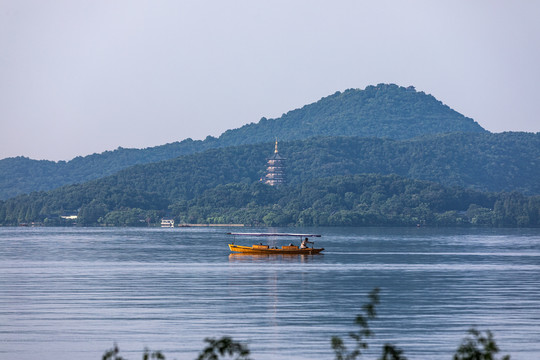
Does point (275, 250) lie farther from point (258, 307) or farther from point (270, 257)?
point (258, 307)

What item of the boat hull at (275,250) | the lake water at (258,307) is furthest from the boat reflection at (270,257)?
the lake water at (258,307)

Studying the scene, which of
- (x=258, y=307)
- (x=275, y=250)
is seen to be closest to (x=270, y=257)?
(x=275, y=250)

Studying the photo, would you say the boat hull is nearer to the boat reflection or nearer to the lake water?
the boat reflection

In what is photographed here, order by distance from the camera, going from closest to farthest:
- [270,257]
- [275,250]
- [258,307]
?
1. [258,307]
2. [270,257]
3. [275,250]

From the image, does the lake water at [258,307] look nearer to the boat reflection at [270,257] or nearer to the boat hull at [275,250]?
the boat reflection at [270,257]

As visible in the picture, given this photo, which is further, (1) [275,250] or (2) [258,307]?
(1) [275,250]

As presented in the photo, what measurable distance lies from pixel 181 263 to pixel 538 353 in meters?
61.7

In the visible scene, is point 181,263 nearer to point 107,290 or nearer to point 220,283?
point 220,283

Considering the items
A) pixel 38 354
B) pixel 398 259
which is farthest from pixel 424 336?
pixel 398 259

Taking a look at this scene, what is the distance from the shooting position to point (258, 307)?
53.6 m

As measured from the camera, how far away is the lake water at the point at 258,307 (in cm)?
4003

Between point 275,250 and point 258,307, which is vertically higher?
point 275,250

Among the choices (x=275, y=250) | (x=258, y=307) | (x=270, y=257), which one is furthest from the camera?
(x=275, y=250)

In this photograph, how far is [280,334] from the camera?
140ft
